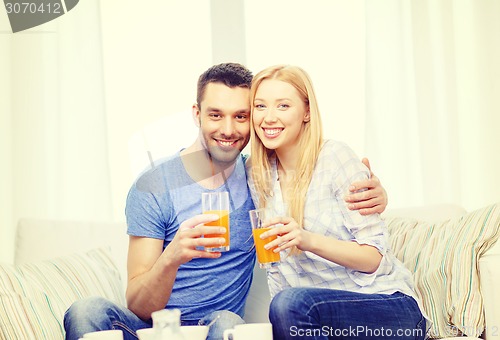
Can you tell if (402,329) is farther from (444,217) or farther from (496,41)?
(496,41)

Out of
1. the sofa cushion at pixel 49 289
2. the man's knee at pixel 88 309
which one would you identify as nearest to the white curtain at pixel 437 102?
the sofa cushion at pixel 49 289

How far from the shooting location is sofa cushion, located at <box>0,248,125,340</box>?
81.3 inches

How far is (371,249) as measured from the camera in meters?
2.14

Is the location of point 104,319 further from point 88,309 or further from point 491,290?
point 491,290

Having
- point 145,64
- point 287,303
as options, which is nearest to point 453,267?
point 287,303

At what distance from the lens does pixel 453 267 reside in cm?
223

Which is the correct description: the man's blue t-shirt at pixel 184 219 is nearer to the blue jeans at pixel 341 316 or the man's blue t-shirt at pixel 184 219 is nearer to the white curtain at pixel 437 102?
the blue jeans at pixel 341 316

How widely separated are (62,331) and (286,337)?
2.32 ft

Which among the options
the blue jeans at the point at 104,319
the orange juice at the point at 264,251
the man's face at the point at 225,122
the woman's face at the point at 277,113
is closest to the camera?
the blue jeans at the point at 104,319

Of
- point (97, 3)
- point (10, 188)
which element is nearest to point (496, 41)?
point (97, 3)

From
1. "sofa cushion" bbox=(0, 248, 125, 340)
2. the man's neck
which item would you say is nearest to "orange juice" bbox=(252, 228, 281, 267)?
the man's neck

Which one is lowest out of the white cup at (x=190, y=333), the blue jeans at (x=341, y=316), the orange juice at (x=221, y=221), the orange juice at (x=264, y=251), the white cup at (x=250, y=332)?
the blue jeans at (x=341, y=316)

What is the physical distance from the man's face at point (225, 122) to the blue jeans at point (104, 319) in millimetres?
550

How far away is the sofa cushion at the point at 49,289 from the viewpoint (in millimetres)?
2064
